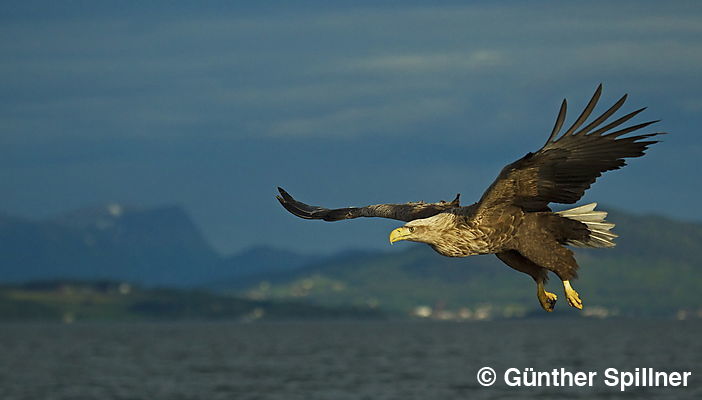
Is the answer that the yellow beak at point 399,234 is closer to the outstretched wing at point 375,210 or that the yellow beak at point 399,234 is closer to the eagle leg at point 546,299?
the outstretched wing at point 375,210

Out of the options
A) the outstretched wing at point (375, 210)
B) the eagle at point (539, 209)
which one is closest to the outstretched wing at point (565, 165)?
the eagle at point (539, 209)

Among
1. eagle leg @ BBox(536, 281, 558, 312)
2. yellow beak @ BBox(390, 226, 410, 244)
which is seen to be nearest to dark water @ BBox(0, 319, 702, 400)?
eagle leg @ BBox(536, 281, 558, 312)

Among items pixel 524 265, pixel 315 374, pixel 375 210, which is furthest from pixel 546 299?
pixel 315 374

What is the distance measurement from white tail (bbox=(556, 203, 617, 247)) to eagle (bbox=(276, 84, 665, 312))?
59 cm

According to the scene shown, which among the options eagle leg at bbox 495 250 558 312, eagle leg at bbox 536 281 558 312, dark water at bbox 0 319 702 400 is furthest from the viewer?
dark water at bbox 0 319 702 400

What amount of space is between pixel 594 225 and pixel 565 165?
1762mm

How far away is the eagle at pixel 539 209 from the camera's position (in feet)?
51.6

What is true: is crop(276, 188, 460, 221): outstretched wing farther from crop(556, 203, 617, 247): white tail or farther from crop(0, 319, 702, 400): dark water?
crop(0, 319, 702, 400): dark water

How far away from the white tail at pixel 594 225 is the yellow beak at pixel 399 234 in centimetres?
306

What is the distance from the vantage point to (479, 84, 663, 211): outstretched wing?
1573cm

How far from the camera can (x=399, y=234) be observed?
15484 millimetres

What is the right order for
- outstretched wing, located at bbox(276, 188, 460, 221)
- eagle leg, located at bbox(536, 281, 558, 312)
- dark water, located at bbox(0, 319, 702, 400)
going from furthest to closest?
dark water, located at bbox(0, 319, 702, 400) < outstretched wing, located at bbox(276, 188, 460, 221) < eagle leg, located at bbox(536, 281, 558, 312)

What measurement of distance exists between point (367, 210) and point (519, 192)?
3656 mm

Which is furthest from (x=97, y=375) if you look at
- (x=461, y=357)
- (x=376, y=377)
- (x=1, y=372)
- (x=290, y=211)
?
(x=290, y=211)
